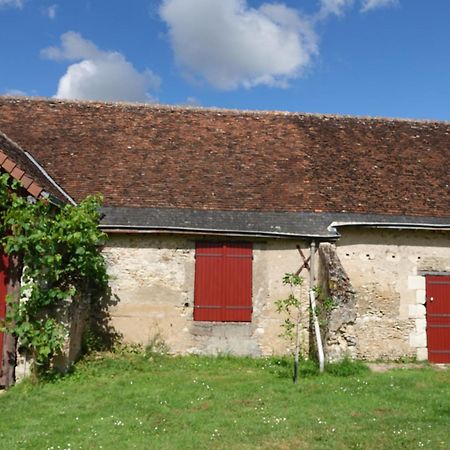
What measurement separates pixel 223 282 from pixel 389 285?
12.1ft

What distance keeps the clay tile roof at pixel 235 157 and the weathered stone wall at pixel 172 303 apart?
1039 mm

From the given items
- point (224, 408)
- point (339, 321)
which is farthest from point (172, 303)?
point (224, 408)

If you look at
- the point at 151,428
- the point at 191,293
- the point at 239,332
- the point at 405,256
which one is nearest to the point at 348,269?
the point at 405,256

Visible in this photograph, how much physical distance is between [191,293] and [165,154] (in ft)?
12.8

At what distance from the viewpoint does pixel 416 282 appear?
36.8 ft

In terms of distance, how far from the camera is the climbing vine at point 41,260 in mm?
8367

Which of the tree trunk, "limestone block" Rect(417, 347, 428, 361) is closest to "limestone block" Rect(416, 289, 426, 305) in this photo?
"limestone block" Rect(417, 347, 428, 361)

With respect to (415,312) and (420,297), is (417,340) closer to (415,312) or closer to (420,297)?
(415,312)

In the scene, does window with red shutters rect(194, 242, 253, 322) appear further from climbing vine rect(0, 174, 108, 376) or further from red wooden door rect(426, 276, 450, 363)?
red wooden door rect(426, 276, 450, 363)

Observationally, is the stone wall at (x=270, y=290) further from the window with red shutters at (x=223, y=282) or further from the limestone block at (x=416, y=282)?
the window with red shutters at (x=223, y=282)

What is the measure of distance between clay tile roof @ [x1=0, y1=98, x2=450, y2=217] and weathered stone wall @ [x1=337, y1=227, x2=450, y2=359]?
67cm

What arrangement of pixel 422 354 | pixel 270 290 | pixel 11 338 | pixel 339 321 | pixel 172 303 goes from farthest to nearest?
pixel 422 354
pixel 270 290
pixel 172 303
pixel 339 321
pixel 11 338

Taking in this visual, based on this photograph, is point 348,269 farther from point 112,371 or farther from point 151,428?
point 151,428

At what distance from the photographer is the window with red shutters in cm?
1073
